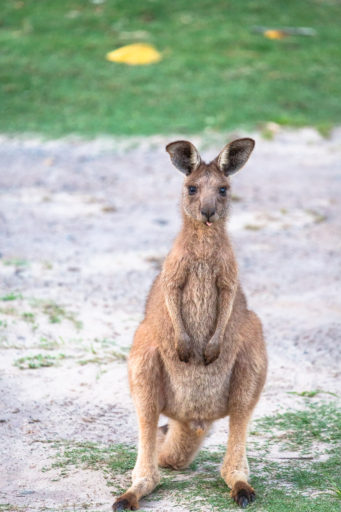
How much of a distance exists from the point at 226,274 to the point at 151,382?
1.69 ft

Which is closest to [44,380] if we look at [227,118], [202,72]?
[227,118]

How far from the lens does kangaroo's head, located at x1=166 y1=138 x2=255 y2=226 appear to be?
346 centimetres

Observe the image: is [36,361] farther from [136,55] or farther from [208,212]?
[136,55]

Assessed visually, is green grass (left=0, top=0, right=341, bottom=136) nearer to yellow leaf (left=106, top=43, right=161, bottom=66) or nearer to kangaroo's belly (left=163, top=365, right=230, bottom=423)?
yellow leaf (left=106, top=43, right=161, bottom=66)

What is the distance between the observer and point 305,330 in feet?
17.1

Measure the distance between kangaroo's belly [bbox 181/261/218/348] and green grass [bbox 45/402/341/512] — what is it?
1.92 ft

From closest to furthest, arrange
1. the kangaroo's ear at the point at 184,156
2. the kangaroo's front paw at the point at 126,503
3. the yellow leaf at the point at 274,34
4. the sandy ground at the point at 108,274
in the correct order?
the kangaroo's front paw at the point at 126,503 → the kangaroo's ear at the point at 184,156 → the sandy ground at the point at 108,274 → the yellow leaf at the point at 274,34

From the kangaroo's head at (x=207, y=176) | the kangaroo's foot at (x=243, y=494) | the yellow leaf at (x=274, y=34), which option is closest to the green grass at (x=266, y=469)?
the kangaroo's foot at (x=243, y=494)

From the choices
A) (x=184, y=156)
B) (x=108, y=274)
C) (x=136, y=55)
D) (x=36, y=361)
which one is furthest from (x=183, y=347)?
(x=136, y=55)

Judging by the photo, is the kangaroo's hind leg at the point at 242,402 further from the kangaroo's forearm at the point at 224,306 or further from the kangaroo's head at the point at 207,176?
the kangaroo's head at the point at 207,176

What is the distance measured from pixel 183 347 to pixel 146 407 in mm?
273

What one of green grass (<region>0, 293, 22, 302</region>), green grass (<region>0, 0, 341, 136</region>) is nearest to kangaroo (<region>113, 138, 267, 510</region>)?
green grass (<region>0, 293, 22, 302</region>)

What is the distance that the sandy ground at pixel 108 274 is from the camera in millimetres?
3998

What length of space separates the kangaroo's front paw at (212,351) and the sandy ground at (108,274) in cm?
57
